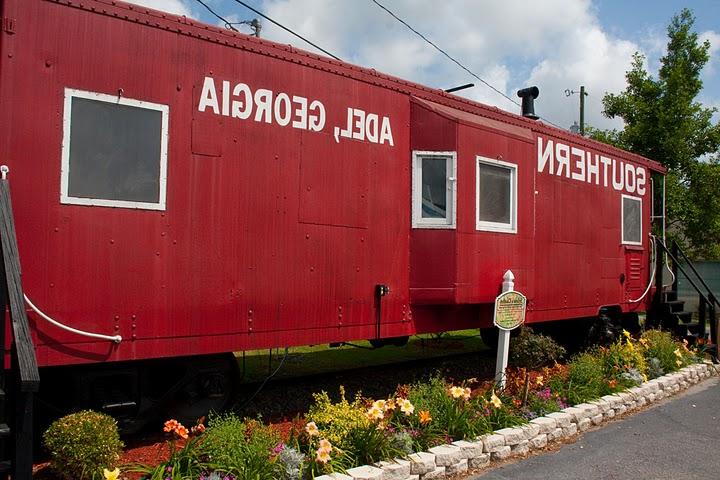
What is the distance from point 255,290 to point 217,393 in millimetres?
1053

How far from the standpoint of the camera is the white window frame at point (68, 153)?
445cm

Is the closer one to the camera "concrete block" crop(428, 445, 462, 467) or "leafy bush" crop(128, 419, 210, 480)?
"leafy bush" crop(128, 419, 210, 480)

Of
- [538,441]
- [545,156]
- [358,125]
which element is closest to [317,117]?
[358,125]

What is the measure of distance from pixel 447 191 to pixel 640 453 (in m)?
3.06

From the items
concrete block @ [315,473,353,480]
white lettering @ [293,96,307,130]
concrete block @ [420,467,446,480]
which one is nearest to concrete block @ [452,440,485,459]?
concrete block @ [420,467,446,480]

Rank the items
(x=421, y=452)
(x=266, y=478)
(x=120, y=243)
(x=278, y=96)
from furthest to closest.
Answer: (x=278, y=96) → (x=421, y=452) → (x=120, y=243) → (x=266, y=478)

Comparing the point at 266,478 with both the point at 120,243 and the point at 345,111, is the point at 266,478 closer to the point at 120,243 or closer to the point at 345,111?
the point at 120,243

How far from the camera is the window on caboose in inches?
405

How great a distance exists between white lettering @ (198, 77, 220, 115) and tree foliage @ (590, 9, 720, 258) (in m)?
12.8

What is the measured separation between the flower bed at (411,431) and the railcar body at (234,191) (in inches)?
30.0

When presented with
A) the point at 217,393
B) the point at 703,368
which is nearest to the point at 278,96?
the point at 217,393

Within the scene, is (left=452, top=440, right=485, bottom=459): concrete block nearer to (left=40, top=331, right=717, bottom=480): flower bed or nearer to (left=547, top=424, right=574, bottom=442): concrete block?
(left=40, top=331, right=717, bottom=480): flower bed

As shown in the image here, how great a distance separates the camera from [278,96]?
563 cm

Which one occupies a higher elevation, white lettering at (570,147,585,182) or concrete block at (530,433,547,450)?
white lettering at (570,147,585,182)
